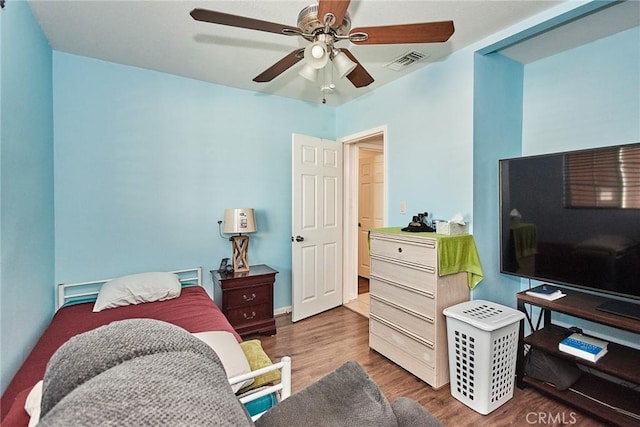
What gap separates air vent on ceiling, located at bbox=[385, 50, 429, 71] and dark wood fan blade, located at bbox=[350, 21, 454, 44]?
94cm

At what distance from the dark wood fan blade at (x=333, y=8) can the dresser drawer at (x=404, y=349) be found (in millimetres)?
2157

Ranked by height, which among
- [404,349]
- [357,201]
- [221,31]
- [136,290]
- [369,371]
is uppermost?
→ [221,31]

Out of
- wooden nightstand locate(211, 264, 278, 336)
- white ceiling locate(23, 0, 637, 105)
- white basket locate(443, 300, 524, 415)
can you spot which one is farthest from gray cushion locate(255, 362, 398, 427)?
white ceiling locate(23, 0, 637, 105)

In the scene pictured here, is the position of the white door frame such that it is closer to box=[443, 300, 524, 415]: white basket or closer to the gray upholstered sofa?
box=[443, 300, 524, 415]: white basket

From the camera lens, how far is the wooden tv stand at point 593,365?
1.60 metres

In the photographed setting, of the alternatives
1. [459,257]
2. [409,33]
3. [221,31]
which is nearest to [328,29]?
[409,33]

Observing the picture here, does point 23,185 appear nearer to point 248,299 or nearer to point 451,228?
point 248,299

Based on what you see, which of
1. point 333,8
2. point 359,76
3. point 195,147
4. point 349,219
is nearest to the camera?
point 333,8

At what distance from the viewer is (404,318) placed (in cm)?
228

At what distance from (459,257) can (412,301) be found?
0.48 m

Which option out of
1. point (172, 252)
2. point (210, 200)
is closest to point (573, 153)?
point (210, 200)

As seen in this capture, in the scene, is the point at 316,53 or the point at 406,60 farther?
the point at 406,60

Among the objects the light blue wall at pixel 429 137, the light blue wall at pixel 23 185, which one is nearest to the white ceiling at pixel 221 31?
the light blue wall at pixel 429 137

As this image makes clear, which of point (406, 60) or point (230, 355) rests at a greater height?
point (406, 60)
